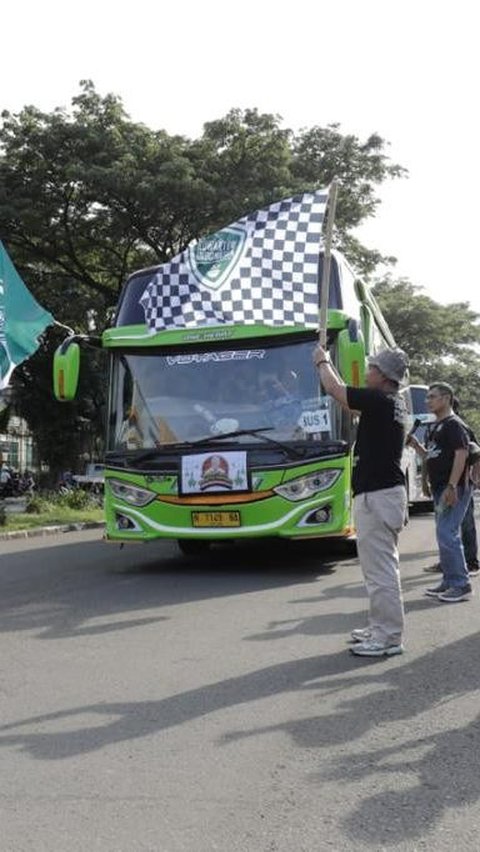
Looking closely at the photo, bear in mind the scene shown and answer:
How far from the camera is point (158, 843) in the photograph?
10.5 ft

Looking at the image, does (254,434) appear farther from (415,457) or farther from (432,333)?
(432,333)

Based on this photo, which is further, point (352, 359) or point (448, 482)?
point (352, 359)

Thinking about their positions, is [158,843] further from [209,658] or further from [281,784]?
[209,658]

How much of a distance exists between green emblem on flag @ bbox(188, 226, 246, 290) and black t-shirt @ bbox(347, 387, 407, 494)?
386 centimetres

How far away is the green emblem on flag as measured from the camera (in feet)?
30.8

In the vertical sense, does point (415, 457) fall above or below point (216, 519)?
above

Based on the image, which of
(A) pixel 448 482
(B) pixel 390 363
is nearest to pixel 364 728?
Result: (B) pixel 390 363

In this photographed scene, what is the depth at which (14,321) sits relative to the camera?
1459 centimetres

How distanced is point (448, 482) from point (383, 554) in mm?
2255

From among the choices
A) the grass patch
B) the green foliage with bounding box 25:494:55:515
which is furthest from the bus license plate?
the green foliage with bounding box 25:494:55:515

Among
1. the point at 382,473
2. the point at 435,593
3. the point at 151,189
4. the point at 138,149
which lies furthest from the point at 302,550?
the point at 138,149

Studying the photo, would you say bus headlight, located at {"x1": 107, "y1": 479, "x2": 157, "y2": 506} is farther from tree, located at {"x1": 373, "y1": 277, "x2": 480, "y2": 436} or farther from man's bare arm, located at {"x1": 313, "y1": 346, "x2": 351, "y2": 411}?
tree, located at {"x1": 373, "y1": 277, "x2": 480, "y2": 436}

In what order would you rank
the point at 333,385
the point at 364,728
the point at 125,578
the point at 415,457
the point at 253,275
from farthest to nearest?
the point at 415,457
the point at 125,578
the point at 253,275
the point at 333,385
the point at 364,728

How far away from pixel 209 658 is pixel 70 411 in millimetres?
27484
